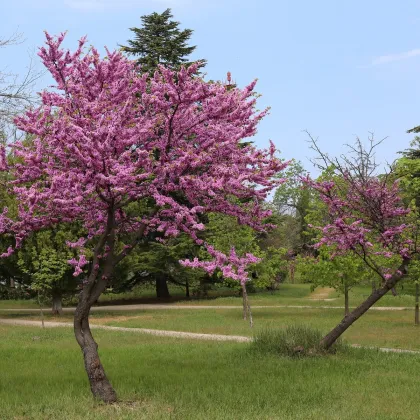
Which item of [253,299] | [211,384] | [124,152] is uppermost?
[124,152]

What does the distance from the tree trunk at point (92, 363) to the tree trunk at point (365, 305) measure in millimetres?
6107

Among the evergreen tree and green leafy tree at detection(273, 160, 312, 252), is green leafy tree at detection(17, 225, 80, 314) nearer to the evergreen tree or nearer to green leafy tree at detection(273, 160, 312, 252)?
Result: the evergreen tree

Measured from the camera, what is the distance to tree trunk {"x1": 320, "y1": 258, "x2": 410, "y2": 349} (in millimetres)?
13078

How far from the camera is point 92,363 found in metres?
9.41

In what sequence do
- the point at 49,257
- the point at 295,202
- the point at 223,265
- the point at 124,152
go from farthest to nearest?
the point at 295,202, the point at 49,257, the point at 223,265, the point at 124,152

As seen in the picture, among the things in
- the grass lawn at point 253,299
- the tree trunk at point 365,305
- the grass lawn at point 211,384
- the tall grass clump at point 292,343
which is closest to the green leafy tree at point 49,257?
the grass lawn at point 253,299

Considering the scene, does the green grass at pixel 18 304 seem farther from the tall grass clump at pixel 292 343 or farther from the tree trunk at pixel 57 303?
the tall grass clump at pixel 292 343

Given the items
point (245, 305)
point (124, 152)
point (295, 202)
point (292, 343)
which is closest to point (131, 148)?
point (124, 152)

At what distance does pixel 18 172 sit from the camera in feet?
32.5

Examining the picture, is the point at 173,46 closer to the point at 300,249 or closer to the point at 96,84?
the point at 300,249

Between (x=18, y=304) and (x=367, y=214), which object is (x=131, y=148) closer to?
(x=367, y=214)

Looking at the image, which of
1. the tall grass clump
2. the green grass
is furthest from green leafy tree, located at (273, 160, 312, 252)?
the tall grass clump

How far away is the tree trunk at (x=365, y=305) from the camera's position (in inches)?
515

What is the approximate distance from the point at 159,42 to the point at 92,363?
109 ft
